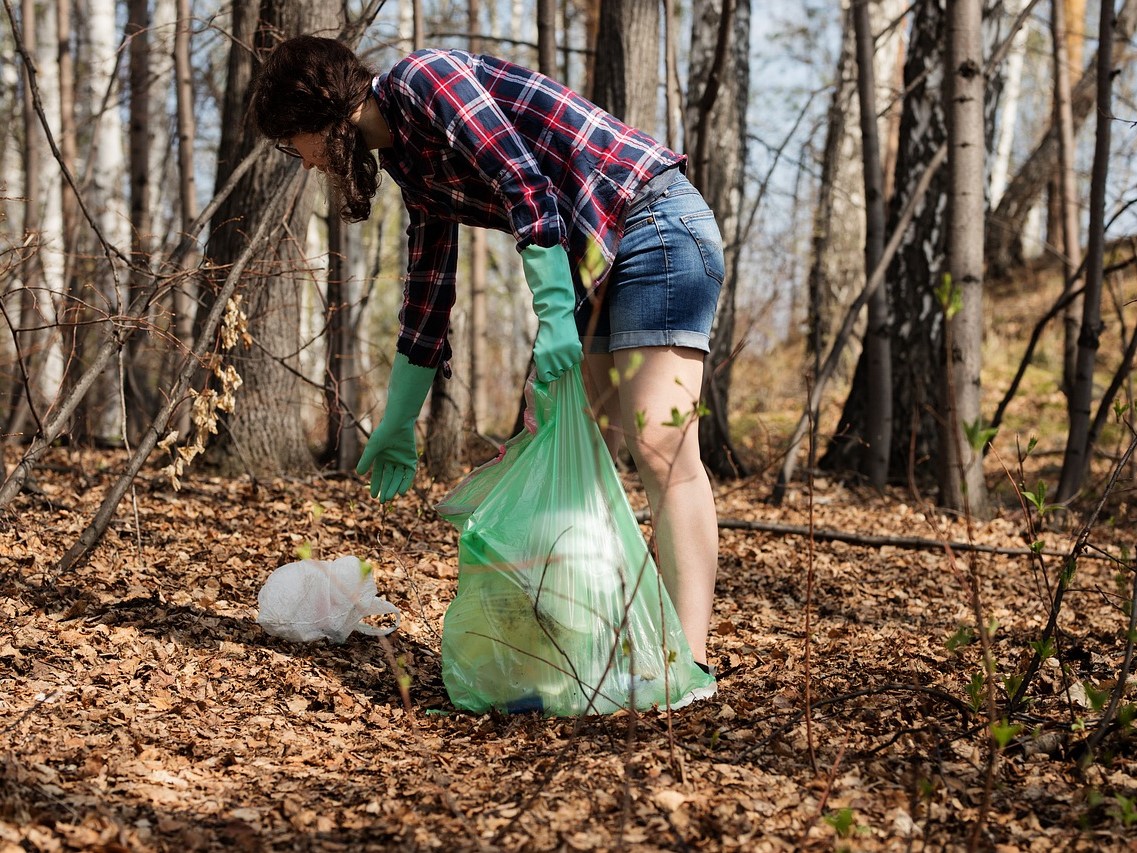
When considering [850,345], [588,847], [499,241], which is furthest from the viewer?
[499,241]

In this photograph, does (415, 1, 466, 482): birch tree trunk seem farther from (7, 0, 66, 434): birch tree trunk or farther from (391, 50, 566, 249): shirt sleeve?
(391, 50, 566, 249): shirt sleeve

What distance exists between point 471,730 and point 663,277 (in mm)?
1047

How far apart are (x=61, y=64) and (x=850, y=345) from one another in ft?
23.1

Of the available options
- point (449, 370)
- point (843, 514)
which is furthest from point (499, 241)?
point (449, 370)

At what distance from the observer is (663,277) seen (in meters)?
2.13

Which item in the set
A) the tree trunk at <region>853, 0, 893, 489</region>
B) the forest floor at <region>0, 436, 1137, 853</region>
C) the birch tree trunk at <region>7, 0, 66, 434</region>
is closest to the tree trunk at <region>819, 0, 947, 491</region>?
the tree trunk at <region>853, 0, 893, 489</region>

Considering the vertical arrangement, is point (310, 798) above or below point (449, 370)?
below

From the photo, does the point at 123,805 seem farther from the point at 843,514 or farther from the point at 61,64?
the point at 61,64

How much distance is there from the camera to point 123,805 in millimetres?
1708

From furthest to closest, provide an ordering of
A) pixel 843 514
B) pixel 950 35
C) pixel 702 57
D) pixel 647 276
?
pixel 702 57
pixel 843 514
pixel 950 35
pixel 647 276

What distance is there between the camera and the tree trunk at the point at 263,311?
4.12 metres

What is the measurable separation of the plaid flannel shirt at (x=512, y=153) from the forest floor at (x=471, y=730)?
0.86 m

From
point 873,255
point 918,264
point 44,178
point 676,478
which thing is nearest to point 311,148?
point 676,478

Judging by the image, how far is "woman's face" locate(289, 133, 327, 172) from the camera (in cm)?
221
